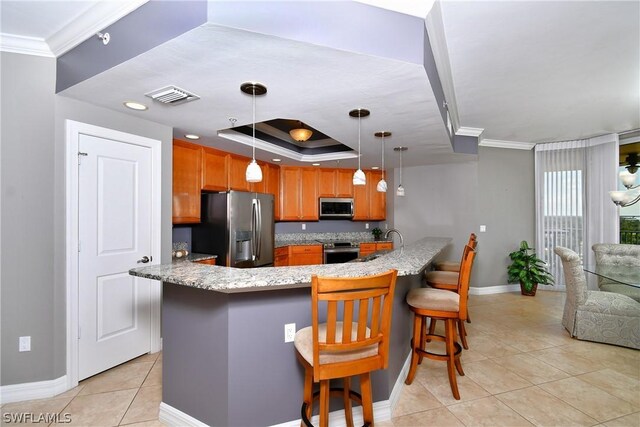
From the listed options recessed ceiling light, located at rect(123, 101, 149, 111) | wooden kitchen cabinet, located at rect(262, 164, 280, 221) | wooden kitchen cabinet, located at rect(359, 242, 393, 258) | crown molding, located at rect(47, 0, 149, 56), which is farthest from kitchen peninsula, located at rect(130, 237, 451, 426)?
wooden kitchen cabinet, located at rect(359, 242, 393, 258)

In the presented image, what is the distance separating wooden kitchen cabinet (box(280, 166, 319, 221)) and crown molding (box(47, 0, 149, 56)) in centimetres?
335

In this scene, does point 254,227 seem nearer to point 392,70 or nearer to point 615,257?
point 392,70

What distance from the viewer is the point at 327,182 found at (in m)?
5.49

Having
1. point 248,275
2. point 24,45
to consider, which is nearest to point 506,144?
point 248,275

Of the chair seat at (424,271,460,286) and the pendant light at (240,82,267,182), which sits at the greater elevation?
the pendant light at (240,82,267,182)

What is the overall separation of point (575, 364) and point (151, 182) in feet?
14.1

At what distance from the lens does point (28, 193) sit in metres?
2.16

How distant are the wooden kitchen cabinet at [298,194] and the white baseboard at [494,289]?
118 inches

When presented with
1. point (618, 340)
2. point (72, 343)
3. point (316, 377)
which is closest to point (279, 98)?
point (316, 377)

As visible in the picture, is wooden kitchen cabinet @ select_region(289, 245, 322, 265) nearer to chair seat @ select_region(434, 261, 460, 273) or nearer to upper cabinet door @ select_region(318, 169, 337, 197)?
upper cabinet door @ select_region(318, 169, 337, 197)

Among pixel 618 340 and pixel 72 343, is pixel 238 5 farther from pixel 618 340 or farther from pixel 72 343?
pixel 618 340

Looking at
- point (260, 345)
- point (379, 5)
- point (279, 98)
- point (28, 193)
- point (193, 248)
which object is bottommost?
point (260, 345)

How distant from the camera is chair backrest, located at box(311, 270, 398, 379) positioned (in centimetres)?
126

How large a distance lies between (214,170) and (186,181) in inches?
17.9
